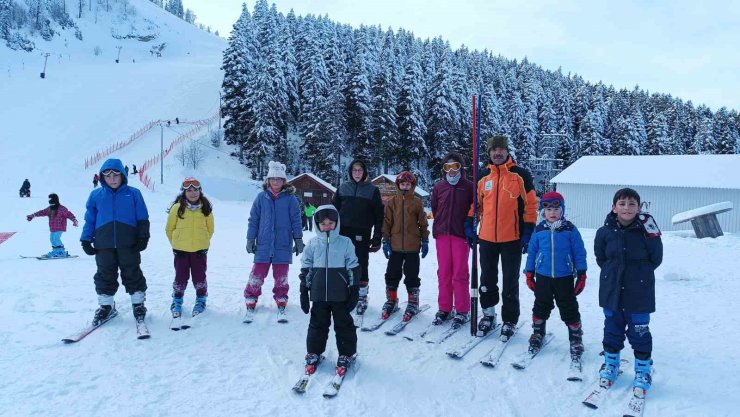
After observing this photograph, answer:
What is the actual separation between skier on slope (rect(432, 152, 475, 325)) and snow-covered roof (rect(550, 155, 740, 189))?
25.7 meters

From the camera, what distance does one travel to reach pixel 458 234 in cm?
541

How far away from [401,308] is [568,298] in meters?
2.37

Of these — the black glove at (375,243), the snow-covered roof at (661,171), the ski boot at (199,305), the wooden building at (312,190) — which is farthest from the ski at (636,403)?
the wooden building at (312,190)

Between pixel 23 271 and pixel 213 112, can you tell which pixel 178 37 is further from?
pixel 23 271

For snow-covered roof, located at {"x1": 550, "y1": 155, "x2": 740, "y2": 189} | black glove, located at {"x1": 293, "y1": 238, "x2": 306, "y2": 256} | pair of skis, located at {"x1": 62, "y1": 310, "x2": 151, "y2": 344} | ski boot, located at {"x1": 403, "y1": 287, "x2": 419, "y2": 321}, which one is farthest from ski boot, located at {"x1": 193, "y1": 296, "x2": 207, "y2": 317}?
snow-covered roof, located at {"x1": 550, "y1": 155, "x2": 740, "y2": 189}

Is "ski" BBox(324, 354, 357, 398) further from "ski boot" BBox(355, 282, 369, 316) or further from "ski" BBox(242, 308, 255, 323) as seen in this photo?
"ski" BBox(242, 308, 255, 323)

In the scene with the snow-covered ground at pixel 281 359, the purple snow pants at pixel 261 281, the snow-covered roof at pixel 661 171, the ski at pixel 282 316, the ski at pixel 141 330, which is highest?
the snow-covered roof at pixel 661 171

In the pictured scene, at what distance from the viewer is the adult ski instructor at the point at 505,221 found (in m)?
4.99

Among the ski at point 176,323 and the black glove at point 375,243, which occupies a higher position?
the black glove at point 375,243

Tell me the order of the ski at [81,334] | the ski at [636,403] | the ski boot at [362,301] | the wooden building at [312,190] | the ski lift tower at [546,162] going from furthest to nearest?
the ski lift tower at [546,162], the wooden building at [312,190], the ski boot at [362,301], the ski at [81,334], the ski at [636,403]

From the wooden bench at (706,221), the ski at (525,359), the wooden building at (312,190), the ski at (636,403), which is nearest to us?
the ski at (636,403)

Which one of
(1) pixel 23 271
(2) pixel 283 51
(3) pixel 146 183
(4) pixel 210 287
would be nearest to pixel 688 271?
(4) pixel 210 287

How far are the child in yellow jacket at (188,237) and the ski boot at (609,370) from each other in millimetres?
4532

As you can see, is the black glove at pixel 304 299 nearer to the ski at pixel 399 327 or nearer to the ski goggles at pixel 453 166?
the ski at pixel 399 327
